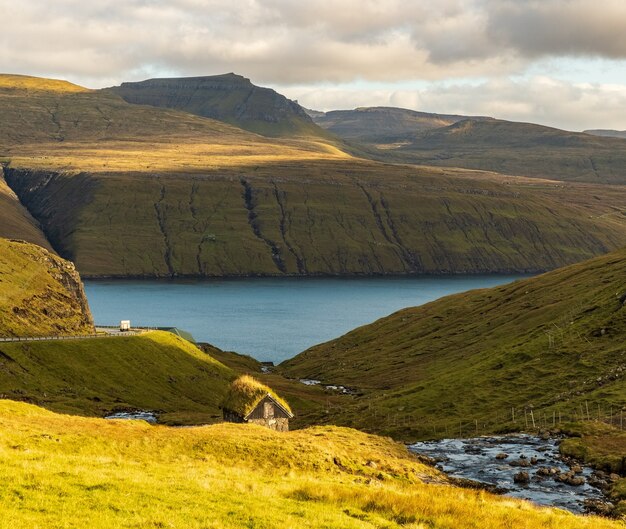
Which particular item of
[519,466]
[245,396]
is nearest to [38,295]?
[245,396]

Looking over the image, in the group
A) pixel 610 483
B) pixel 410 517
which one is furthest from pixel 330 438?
pixel 410 517

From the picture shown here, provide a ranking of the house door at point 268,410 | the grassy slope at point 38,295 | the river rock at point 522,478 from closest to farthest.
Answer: the river rock at point 522,478
the house door at point 268,410
the grassy slope at point 38,295

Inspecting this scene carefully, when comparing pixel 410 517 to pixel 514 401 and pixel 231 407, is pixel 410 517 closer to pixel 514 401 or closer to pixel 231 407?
pixel 231 407

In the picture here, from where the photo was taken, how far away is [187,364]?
15612 centimetres

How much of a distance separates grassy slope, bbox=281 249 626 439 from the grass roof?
72.3 feet

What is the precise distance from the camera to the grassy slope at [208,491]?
27922 millimetres

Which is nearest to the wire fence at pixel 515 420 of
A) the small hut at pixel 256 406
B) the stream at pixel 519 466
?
the stream at pixel 519 466

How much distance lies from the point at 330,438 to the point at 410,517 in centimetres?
3036

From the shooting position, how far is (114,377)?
133125mm

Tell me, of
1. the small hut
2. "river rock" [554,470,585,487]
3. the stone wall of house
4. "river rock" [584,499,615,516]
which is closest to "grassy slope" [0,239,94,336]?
the small hut

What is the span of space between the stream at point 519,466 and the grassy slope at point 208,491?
884cm

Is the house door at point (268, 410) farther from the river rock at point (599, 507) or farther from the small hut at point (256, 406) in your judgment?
the river rock at point (599, 507)

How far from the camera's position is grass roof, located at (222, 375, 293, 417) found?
80750 mm

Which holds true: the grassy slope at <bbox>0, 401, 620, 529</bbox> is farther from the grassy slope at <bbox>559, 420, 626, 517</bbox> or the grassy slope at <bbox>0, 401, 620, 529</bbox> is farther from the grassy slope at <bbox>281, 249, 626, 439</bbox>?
the grassy slope at <bbox>281, 249, 626, 439</bbox>
